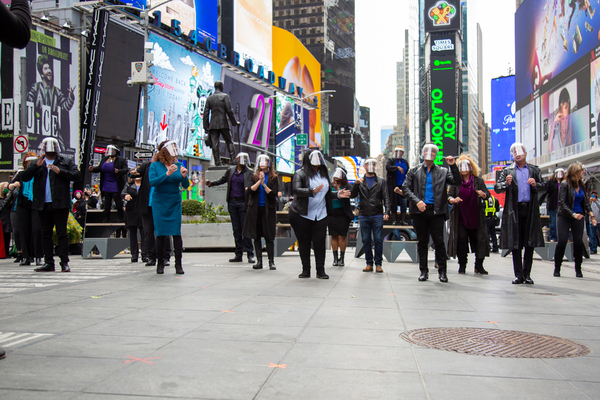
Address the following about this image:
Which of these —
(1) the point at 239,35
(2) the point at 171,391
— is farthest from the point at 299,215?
(1) the point at 239,35

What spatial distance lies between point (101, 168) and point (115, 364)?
9.35m

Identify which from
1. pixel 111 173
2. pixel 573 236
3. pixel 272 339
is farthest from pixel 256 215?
pixel 272 339

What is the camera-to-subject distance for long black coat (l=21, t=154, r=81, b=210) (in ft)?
26.3

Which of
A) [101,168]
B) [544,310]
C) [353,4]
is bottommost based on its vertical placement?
[544,310]

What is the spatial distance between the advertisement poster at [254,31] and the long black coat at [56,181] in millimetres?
47296

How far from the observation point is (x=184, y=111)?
39.3 m

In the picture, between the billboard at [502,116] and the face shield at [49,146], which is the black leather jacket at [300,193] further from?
the billboard at [502,116]

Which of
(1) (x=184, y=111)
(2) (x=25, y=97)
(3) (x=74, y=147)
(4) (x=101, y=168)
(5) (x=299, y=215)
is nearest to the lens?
(5) (x=299, y=215)

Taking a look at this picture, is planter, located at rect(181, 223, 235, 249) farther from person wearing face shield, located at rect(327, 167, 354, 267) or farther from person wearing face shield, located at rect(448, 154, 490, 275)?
person wearing face shield, located at rect(448, 154, 490, 275)

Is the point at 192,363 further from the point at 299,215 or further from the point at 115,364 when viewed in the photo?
the point at 299,215

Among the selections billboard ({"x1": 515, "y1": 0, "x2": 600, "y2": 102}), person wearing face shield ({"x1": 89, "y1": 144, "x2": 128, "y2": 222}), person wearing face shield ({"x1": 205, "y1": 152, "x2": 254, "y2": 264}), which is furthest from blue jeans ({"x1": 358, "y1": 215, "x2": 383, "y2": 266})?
billboard ({"x1": 515, "y1": 0, "x2": 600, "y2": 102})

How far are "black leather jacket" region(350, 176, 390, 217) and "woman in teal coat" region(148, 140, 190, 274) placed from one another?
117 inches

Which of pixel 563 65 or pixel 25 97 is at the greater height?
pixel 563 65

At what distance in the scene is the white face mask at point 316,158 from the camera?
26.1 ft
